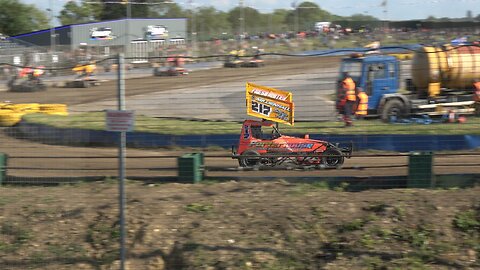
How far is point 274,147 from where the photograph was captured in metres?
10.5

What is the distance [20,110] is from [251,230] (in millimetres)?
11734

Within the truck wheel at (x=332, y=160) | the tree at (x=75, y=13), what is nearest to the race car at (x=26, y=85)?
the truck wheel at (x=332, y=160)

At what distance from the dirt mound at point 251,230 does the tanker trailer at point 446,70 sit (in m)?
10.3

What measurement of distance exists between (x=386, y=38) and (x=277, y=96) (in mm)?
21946

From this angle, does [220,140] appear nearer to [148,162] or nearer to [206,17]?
[148,162]

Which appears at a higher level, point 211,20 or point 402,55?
point 211,20

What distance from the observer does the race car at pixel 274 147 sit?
977 cm

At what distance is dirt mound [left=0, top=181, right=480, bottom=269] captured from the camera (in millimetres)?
5949

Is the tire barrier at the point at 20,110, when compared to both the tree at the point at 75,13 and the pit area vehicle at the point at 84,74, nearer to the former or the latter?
the pit area vehicle at the point at 84,74

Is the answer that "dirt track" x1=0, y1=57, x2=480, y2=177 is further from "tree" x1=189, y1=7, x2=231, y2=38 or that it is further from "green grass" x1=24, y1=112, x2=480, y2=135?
"tree" x1=189, y1=7, x2=231, y2=38

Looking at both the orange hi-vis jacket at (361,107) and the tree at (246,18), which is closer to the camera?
the orange hi-vis jacket at (361,107)

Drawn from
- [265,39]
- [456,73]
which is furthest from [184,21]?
→ [456,73]

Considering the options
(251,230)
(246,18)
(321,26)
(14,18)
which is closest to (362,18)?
(321,26)

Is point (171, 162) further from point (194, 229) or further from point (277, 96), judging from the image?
point (194, 229)
